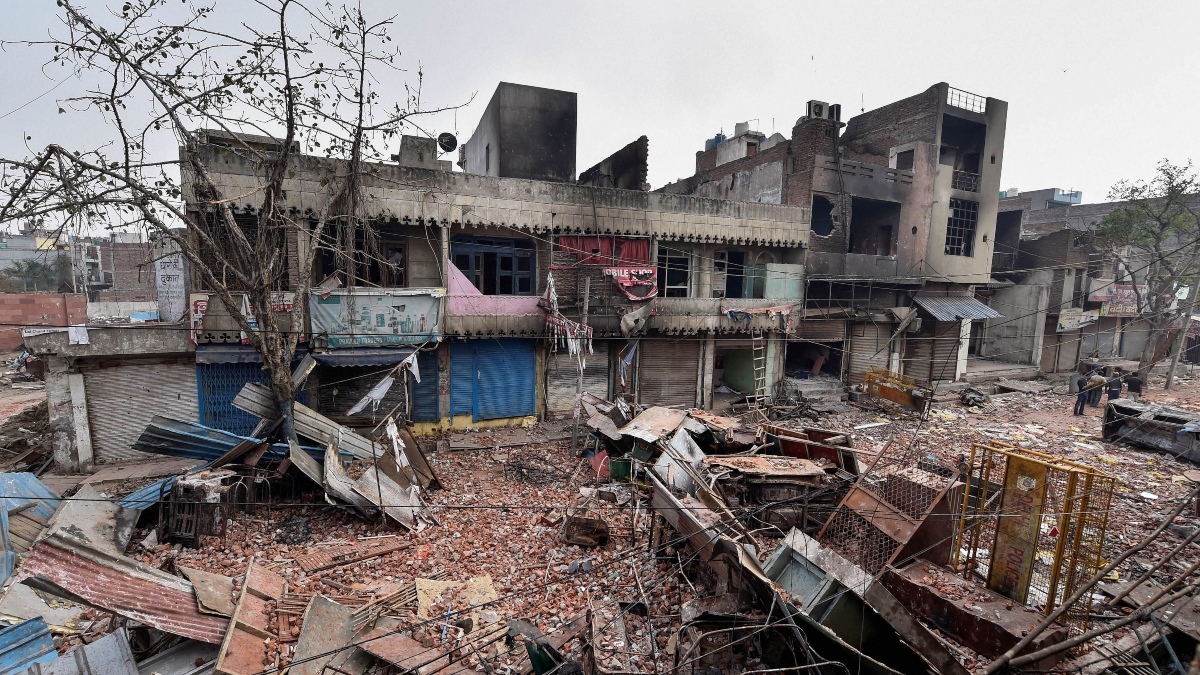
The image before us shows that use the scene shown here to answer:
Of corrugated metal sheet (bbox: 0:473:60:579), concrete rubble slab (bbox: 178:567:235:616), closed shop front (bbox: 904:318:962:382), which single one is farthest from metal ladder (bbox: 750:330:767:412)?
corrugated metal sheet (bbox: 0:473:60:579)

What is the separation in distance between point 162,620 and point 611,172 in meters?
17.8

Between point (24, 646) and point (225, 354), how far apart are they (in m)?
8.55

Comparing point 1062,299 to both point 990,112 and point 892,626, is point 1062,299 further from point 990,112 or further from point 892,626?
point 892,626

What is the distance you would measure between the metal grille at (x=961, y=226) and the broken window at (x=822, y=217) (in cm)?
679

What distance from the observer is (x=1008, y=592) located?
6875 millimetres

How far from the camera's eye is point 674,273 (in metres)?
18.1

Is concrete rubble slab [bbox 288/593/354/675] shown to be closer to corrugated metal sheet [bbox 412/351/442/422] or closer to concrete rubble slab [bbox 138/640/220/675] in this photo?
concrete rubble slab [bbox 138/640/220/675]

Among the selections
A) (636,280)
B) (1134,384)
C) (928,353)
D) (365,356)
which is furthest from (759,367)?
(1134,384)

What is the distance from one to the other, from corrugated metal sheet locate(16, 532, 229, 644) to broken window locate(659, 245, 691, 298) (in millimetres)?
14045

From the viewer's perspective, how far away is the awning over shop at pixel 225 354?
12648 millimetres

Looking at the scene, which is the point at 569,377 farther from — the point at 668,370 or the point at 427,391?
the point at 427,391

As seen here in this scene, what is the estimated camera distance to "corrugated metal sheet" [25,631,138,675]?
5452 mm

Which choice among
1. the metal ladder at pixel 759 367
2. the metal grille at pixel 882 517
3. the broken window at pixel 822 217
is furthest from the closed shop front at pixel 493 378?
the broken window at pixel 822 217

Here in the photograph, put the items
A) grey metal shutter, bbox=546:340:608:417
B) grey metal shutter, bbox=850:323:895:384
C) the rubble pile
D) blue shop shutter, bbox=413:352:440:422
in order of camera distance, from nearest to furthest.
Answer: the rubble pile
blue shop shutter, bbox=413:352:440:422
grey metal shutter, bbox=546:340:608:417
grey metal shutter, bbox=850:323:895:384
